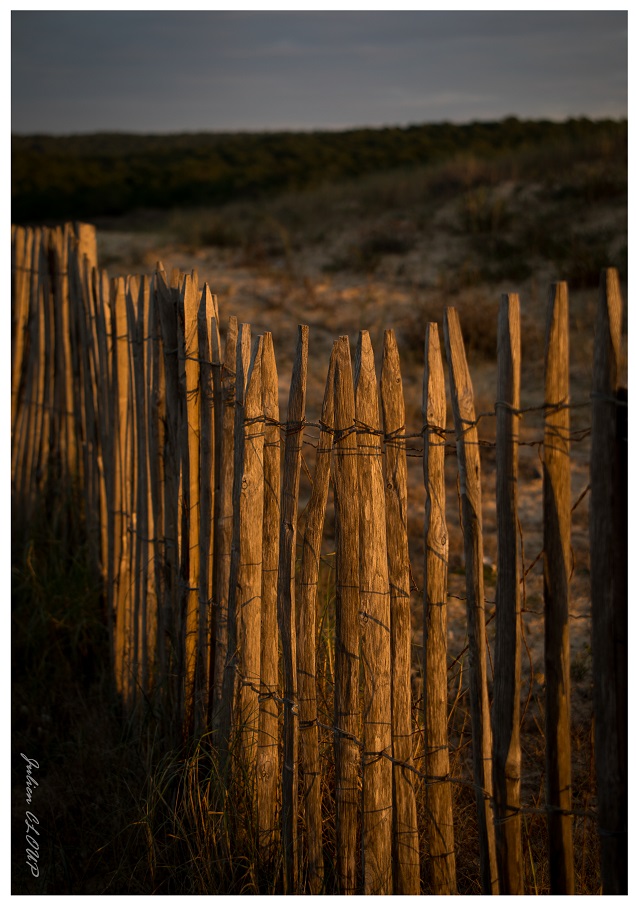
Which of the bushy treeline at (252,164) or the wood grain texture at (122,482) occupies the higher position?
the bushy treeline at (252,164)

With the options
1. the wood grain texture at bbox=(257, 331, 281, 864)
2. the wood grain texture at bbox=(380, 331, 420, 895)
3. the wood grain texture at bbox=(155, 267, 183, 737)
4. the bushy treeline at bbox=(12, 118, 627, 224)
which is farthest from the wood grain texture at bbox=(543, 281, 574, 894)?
the bushy treeline at bbox=(12, 118, 627, 224)

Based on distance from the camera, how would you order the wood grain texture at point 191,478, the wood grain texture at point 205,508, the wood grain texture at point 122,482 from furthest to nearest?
1. the wood grain texture at point 122,482
2. the wood grain texture at point 191,478
3. the wood grain texture at point 205,508

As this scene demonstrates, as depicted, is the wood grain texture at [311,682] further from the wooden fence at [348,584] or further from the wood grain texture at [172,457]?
the wood grain texture at [172,457]

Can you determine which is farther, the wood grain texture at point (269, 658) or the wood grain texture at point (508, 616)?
the wood grain texture at point (269, 658)

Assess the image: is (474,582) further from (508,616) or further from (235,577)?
(235,577)

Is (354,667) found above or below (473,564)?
below

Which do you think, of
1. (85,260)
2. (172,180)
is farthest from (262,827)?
(172,180)

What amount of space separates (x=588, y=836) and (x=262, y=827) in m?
1.03

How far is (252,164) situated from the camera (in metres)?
34.6

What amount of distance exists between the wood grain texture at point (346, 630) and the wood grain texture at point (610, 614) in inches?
26.0
